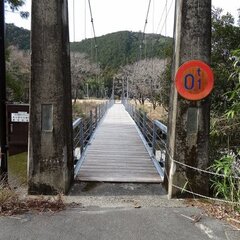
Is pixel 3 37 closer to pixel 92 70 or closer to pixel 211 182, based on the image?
pixel 211 182

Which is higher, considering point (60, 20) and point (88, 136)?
point (60, 20)

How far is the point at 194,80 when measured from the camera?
4.48m

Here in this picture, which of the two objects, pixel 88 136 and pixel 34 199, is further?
pixel 88 136

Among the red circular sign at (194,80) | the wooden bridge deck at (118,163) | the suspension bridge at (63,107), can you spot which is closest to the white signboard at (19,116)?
the wooden bridge deck at (118,163)

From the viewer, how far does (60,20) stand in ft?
15.0

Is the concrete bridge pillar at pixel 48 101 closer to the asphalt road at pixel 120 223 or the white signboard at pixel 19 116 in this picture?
the asphalt road at pixel 120 223

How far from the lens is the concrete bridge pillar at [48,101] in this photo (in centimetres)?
452

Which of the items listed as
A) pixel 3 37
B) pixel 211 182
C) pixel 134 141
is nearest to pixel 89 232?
pixel 211 182

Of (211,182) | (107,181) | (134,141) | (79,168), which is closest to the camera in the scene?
(211,182)

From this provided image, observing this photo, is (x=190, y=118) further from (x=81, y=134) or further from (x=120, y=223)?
(x=81, y=134)

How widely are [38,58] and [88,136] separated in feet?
19.7

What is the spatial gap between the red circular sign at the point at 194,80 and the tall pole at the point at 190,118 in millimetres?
94

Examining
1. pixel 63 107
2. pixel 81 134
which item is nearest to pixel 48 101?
pixel 63 107

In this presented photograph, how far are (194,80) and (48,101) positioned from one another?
1778mm
